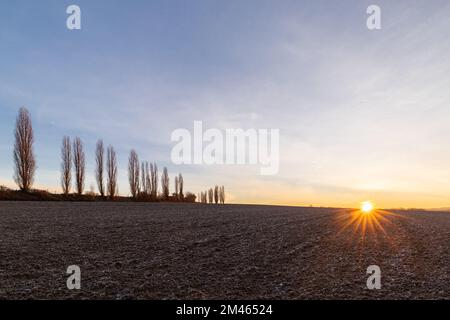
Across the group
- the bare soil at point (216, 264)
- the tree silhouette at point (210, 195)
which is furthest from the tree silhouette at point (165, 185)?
the bare soil at point (216, 264)

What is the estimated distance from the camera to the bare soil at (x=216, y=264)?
891cm

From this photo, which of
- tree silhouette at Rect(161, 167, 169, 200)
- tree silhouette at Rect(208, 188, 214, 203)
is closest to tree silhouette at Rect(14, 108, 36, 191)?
tree silhouette at Rect(161, 167, 169, 200)

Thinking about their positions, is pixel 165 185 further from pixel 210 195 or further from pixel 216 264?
pixel 216 264

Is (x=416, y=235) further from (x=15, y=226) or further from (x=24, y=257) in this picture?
(x=15, y=226)

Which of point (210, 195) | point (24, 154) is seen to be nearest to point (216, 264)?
point (24, 154)

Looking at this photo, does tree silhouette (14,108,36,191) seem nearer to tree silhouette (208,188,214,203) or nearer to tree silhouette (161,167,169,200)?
tree silhouette (161,167,169,200)

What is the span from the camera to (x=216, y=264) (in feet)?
38.0

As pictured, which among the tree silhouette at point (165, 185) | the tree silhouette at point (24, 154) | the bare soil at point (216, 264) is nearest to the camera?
the bare soil at point (216, 264)

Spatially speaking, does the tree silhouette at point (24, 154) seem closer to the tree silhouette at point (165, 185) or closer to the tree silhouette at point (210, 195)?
the tree silhouette at point (165, 185)

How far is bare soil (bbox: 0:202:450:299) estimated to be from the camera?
8.91 m
